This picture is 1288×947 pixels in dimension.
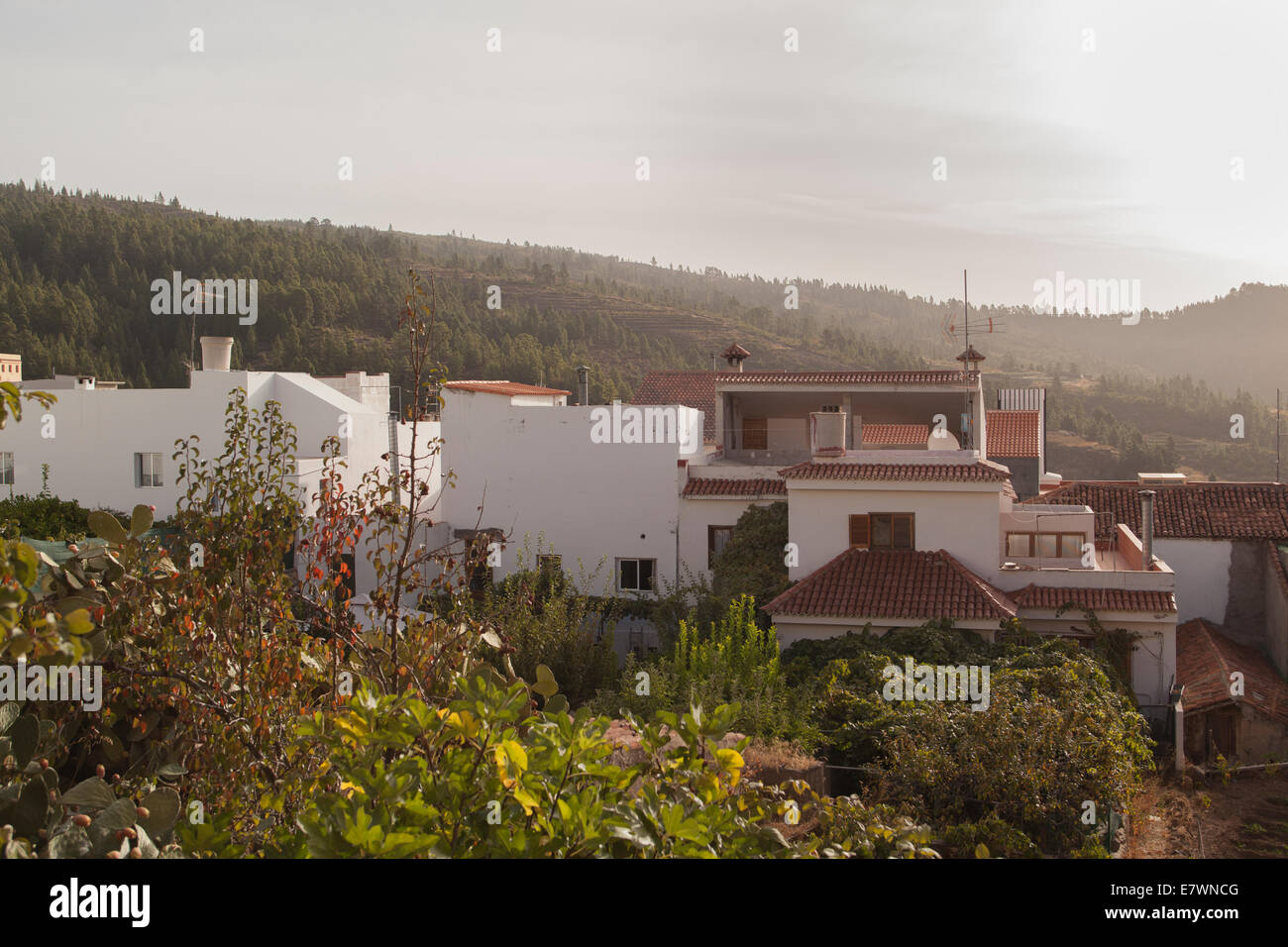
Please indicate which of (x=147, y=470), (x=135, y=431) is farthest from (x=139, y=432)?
(x=147, y=470)

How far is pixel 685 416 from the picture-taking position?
2466 centimetres

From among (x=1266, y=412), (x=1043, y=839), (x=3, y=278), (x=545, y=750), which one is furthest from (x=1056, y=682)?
(x=1266, y=412)

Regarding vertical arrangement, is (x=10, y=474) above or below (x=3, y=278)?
below

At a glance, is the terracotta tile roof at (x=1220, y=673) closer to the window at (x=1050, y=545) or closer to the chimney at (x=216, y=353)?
the window at (x=1050, y=545)

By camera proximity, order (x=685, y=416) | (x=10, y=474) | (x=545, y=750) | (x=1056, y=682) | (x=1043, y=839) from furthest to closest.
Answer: (x=10, y=474) → (x=685, y=416) → (x=1056, y=682) → (x=1043, y=839) → (x=545, y=750)

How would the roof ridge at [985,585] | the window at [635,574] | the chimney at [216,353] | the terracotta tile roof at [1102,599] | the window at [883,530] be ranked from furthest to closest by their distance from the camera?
the chimney at [216,353] < the window at [635,574] < the window at [883,530] < the terracotta tile roof at [1102,599] < the roof ridge at [985,585]

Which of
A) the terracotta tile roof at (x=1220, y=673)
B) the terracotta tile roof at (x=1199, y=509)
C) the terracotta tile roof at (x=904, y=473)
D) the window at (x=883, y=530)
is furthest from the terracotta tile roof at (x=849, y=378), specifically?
the terracotta tile roof at (x=1220, y=673)

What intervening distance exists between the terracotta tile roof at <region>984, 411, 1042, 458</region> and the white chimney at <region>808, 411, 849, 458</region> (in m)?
16.8

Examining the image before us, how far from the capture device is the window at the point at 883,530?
19594 millimetres

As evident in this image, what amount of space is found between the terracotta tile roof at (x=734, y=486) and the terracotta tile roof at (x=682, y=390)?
11371 millimetres

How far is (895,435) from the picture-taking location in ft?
130

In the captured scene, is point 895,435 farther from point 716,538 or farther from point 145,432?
point 145,432

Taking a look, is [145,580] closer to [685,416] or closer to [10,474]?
[685,416]
